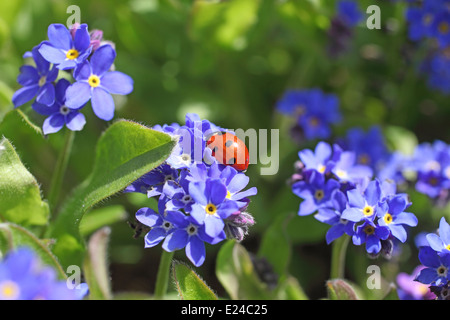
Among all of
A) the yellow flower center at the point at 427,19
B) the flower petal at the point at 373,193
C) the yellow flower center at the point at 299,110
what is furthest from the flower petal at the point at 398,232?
the yellow flower center at the point at 427,19

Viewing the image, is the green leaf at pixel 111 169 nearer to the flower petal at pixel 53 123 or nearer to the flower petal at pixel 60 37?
the flower petal at pixel 53 123

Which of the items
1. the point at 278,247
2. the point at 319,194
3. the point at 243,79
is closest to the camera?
the point at 319,194

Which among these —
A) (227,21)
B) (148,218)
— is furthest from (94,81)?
(227,21)

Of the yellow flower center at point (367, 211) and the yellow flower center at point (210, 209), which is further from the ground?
the yellow flower center at point (210, 209)

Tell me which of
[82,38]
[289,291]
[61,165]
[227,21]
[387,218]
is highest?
[227,21]

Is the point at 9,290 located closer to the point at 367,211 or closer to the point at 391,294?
the point at 367,211

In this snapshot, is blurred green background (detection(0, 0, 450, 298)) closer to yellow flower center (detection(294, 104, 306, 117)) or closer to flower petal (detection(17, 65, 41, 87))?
yellow flower center (detection(294, 104, 306, 117))
